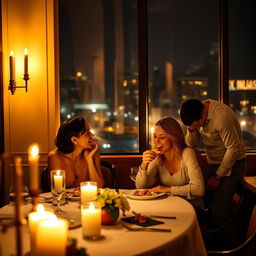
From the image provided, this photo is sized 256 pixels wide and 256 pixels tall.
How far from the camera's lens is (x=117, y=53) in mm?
4805

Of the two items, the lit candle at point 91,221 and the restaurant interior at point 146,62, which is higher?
the restaurant interior at point 146,62

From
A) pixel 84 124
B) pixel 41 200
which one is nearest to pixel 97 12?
pixel 84 124

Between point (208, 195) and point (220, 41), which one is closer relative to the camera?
point (208, 195)

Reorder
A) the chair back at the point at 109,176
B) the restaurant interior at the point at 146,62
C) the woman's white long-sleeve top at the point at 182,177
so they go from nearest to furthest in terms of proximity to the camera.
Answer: the woman's white long-sleeve top at the point at 182,177, the chair back at the point at 109,176, the restaurant interior at the point at 146,62

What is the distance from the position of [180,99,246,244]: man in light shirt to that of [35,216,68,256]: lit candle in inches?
98.4

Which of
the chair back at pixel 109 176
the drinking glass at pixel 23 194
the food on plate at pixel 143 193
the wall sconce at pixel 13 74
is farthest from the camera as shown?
the wall sconce at pixel 13 74

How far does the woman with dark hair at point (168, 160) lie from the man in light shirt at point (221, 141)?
0.55 metres

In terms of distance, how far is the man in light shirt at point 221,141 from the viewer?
3.47m

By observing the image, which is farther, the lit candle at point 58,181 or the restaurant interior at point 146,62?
the restaurant interior at point 146,62

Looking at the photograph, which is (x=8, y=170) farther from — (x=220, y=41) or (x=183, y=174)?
(x=220, y=41)

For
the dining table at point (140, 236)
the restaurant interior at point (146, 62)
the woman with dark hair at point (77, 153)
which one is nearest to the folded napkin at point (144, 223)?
the dining table at point (140, 236)

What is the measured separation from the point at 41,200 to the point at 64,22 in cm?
Result: 274

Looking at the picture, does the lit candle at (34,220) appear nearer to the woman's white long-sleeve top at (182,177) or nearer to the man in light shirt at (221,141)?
the woman's white long-sleeve top at (182,177)

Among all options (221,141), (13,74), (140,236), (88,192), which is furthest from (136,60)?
(140,236)
